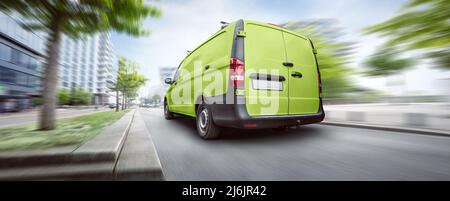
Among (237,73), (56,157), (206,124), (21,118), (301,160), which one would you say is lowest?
(21,118)

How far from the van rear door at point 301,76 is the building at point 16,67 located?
26592 millimetres

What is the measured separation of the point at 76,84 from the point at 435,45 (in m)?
72.3

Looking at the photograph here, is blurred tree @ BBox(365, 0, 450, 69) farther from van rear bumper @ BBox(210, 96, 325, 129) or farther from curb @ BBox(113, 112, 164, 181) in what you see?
curb @ BBox(113, 112, 164, 181)

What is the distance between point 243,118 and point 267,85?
66 cm

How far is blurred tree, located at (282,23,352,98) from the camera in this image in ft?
34.1

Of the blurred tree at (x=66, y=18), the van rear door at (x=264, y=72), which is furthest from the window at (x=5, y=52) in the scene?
the van rear door at (x=264, y=72)

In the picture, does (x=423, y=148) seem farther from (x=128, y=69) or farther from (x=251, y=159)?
(x=128, y=69)

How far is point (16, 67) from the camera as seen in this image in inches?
959

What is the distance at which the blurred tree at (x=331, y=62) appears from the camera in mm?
10391

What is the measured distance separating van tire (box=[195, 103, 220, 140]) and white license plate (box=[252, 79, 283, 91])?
949mm

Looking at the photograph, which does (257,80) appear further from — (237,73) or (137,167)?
(137,167)

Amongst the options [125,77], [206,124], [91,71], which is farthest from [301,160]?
[91,71]

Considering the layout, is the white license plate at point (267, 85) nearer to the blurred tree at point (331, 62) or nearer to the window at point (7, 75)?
the blurred tree at point (331, 62)

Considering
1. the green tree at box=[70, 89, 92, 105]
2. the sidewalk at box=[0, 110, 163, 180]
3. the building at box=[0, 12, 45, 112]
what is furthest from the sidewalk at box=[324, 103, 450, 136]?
the green tree at box=[70, 89, 92, 105]
